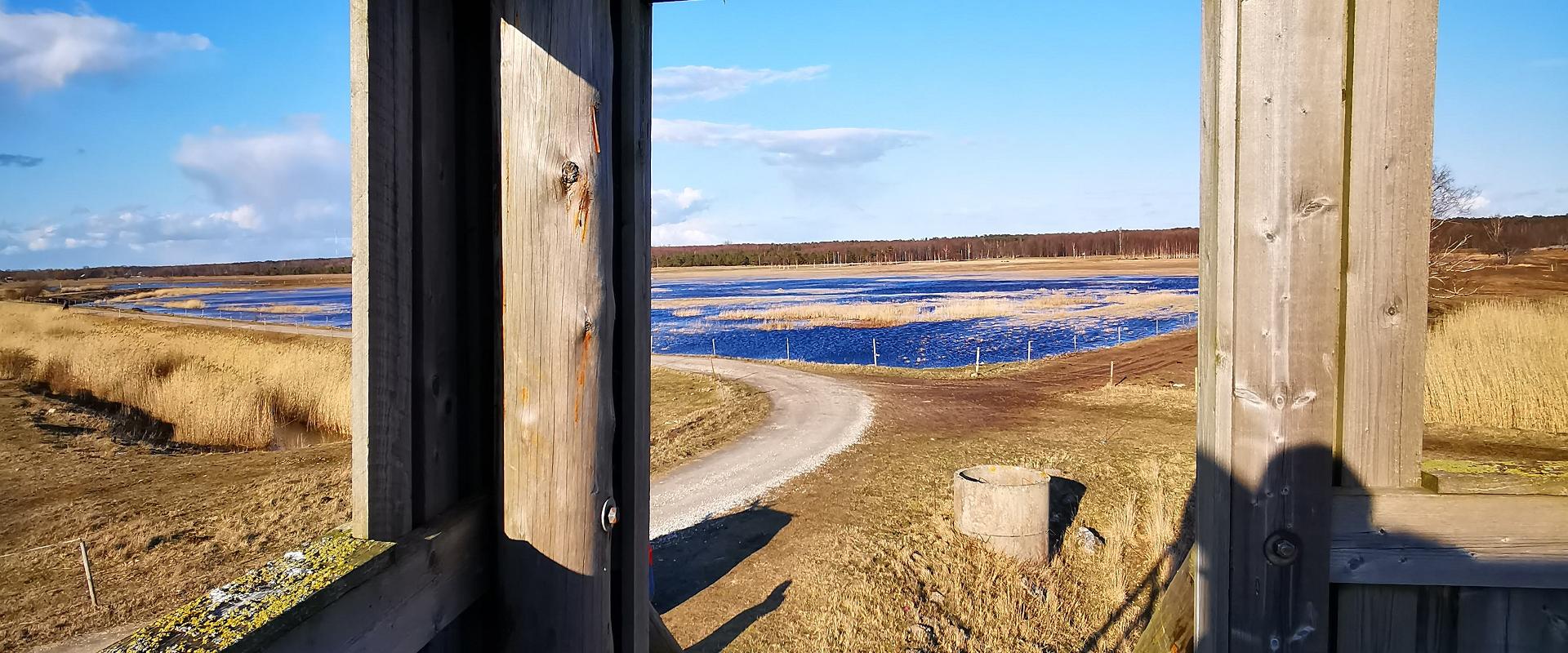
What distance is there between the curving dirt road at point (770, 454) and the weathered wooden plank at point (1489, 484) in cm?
690

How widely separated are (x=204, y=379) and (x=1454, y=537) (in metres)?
20.1

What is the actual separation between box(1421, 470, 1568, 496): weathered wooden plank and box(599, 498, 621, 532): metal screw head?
174cm

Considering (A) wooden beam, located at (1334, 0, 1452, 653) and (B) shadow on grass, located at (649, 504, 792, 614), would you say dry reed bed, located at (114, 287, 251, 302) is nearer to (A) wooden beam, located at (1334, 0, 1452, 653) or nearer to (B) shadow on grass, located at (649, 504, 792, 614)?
(B) shadow on grass, located at (649, 504, 792, 614)

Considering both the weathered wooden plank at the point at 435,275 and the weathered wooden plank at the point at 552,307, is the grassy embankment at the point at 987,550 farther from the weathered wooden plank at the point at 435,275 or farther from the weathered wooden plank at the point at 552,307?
the weathered wooden plank at the point at 435,275

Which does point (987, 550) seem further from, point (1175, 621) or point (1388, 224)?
point (1388, 224)

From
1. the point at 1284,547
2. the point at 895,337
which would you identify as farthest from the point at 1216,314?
the point at 895,337

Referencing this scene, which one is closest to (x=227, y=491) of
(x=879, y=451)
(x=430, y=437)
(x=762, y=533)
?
(x=762, y=533)

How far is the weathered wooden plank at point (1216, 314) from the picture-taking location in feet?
5.48

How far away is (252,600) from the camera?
1.18 metres

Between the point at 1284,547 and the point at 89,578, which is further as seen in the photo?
the point at 89,578

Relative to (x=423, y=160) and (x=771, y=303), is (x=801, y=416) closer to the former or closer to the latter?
(x=423, y=160)

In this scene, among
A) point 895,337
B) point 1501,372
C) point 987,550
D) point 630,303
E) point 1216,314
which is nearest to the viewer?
point 1216,314

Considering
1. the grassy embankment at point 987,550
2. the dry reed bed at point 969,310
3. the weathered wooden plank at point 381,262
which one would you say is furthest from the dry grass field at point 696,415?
the dry reed bed at point 969,310

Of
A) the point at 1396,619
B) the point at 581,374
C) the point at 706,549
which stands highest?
the point at 581,374
